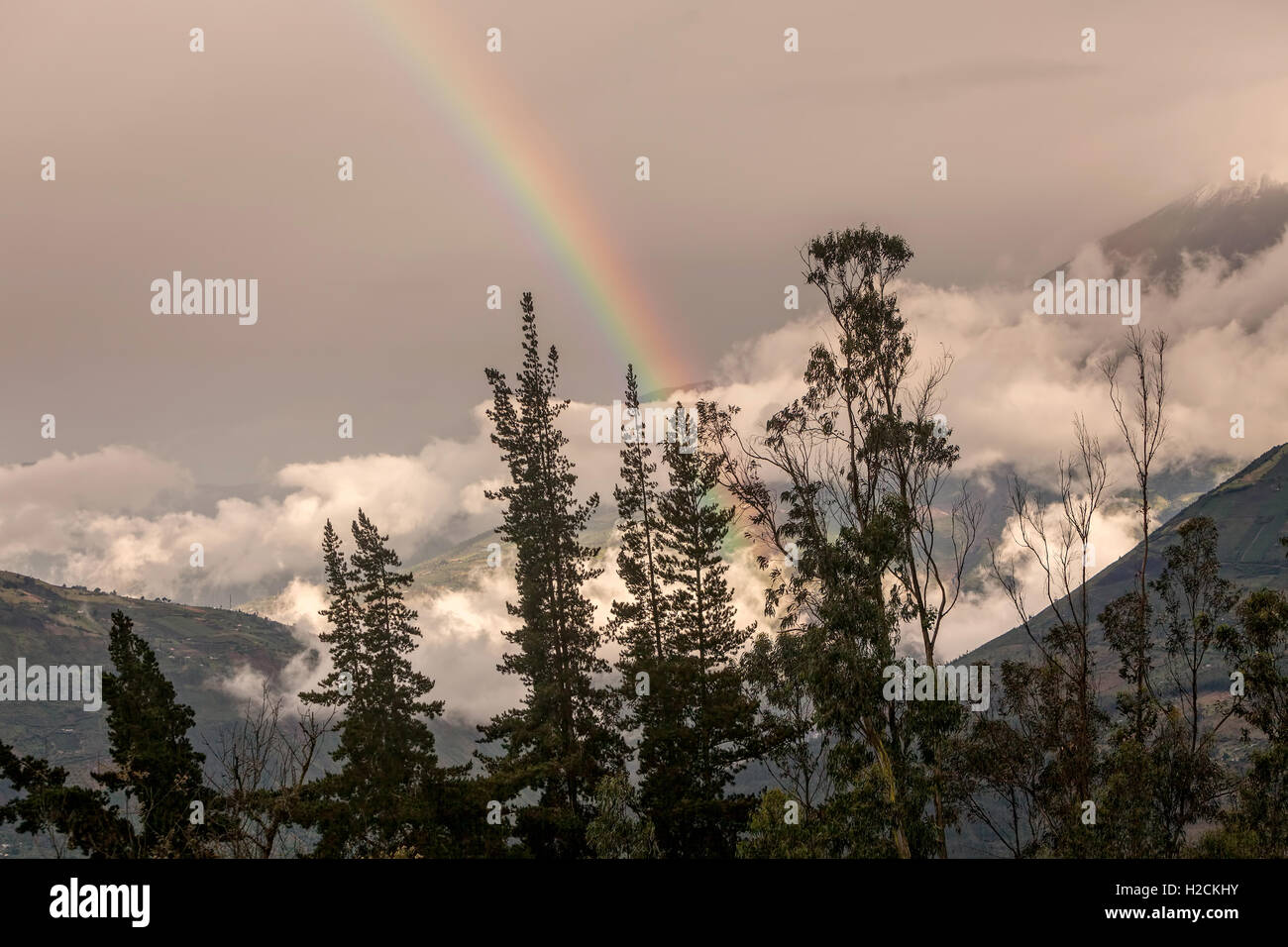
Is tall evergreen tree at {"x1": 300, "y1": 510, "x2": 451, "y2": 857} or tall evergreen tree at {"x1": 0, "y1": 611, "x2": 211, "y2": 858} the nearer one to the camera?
tall evergreen tree at {"x1": 0, "y1": 611, "x2": 211, "y2": 858}

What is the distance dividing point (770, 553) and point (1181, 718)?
22.2m

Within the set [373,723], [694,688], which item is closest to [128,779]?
[373,723]

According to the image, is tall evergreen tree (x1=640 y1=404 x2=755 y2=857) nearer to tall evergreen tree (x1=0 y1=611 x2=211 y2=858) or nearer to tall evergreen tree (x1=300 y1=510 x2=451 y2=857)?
tall evergreen tree (x1=300 y1=510 x2=451 y2=857)

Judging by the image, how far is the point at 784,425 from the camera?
133ft

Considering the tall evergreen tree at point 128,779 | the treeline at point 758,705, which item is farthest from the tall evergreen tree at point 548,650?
the tall evergreen tree at point 128,779

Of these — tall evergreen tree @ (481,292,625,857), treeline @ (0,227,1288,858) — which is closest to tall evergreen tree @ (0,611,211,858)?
treeline @ (0,227,1288,858)

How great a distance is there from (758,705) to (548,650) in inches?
448

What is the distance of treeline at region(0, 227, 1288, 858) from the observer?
35.0m

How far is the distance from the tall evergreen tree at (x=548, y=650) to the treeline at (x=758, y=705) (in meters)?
0.15

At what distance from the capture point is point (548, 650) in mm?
51844

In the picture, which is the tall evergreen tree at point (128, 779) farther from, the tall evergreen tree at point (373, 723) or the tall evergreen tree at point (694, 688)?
the tall evergreen tree at point (694, 688)

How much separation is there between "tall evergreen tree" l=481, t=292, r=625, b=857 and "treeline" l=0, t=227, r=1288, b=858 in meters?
0.15

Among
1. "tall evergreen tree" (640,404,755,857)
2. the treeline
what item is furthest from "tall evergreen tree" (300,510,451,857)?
"tall evergreen tree" (640,404,755,857)

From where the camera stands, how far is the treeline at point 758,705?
34969 millimetres
